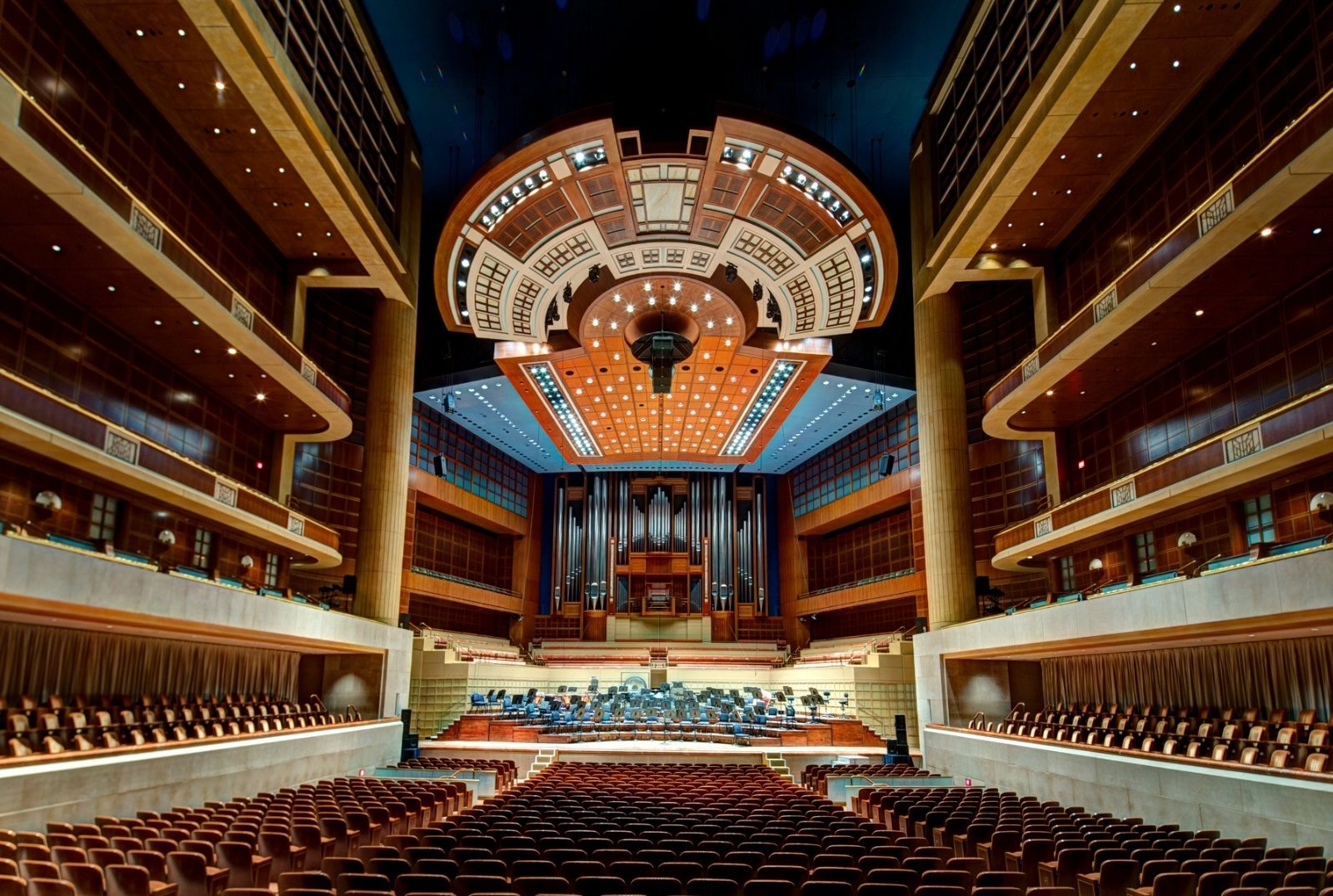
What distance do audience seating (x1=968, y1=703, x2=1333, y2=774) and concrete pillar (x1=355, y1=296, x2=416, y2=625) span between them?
1449 centimetres

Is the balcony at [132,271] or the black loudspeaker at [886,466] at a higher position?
the balcony at [132,271]

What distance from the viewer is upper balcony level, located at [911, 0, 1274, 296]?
44.1 ft

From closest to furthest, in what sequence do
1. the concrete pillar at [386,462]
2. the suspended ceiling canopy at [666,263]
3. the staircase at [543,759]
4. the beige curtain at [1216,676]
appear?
the beige curtain at [1216,676], the suspended ceiling canopy at [666,263], the staircase at [543,759], the concrete pillar at [386,462]

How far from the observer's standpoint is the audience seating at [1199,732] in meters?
10.5

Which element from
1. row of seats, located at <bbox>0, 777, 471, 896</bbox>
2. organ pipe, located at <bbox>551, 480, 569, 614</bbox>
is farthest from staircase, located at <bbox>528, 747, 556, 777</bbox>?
organ pipe, located at <bbox>551, 480, 569, 614</bbox>

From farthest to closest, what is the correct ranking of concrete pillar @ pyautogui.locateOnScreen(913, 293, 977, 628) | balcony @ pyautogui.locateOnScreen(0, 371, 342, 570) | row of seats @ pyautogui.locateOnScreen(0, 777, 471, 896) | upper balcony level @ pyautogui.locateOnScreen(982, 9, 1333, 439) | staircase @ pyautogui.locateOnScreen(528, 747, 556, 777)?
1. concrete pillar @ pyautogui.locateOnScreen(913, 293, 977, 628)
2. staircase @ pyautogui.locateOnScreen(528, 747, 556, 777)
3. upper balcony level @ pyautogui.locateOnScreen(982, 9, 1333, 439)
4. balcony @ pyautogui.locateOnScreen(0, 371, 342, 570)
5. row of seats @ pyautogui.locateOnScreen(0, 777, 471, 896)

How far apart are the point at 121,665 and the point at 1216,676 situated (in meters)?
18.3

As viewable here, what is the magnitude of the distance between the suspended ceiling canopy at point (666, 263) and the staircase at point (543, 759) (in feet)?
32.0

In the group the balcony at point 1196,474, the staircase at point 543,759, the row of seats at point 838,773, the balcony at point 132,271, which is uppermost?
the balcony at point 132,271

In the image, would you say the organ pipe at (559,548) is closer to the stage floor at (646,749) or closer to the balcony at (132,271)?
the stage floor at (646,749)

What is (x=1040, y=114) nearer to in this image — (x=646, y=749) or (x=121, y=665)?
(x=646, y=749)

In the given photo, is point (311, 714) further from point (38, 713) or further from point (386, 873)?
point (386, 873)

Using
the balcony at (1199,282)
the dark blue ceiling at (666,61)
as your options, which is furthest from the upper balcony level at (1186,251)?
the dark blue ceiling at (666,61)

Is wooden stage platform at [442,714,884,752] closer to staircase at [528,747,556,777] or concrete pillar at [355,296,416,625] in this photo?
staircase at [528,747,556,777]
